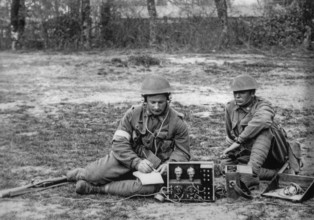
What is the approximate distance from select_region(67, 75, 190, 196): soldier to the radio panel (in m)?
0.27

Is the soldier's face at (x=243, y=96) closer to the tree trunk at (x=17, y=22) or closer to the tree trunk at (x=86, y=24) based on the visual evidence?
the tree trunk at (x=86, y=24)

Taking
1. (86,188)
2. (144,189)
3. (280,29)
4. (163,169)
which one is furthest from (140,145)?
(280,29)

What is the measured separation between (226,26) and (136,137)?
19775 millimetres

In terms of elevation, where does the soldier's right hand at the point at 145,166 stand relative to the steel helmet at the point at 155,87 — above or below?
below

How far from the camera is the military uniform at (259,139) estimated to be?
6231 mm

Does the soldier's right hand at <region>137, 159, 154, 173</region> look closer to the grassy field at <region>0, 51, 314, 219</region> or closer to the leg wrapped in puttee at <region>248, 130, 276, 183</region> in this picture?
the grassy field at <region>0, 51, 314, 219</region>

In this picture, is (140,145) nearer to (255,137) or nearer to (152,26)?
(255,137)

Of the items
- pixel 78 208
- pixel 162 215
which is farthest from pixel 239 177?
pixel 78 208

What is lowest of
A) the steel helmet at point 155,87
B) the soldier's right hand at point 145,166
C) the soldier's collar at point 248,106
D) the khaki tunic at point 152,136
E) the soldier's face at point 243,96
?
the soldier's right hand at point 145,166

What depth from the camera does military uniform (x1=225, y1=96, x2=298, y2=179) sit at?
6.23 meters

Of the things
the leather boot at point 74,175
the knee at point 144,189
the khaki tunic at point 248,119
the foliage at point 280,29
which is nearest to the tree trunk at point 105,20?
the foliage at point 280,29

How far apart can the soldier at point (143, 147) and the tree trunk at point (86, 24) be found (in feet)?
67.2

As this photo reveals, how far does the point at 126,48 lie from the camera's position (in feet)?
84.8

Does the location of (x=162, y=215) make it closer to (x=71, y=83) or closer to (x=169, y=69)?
(x=71, y=83)
